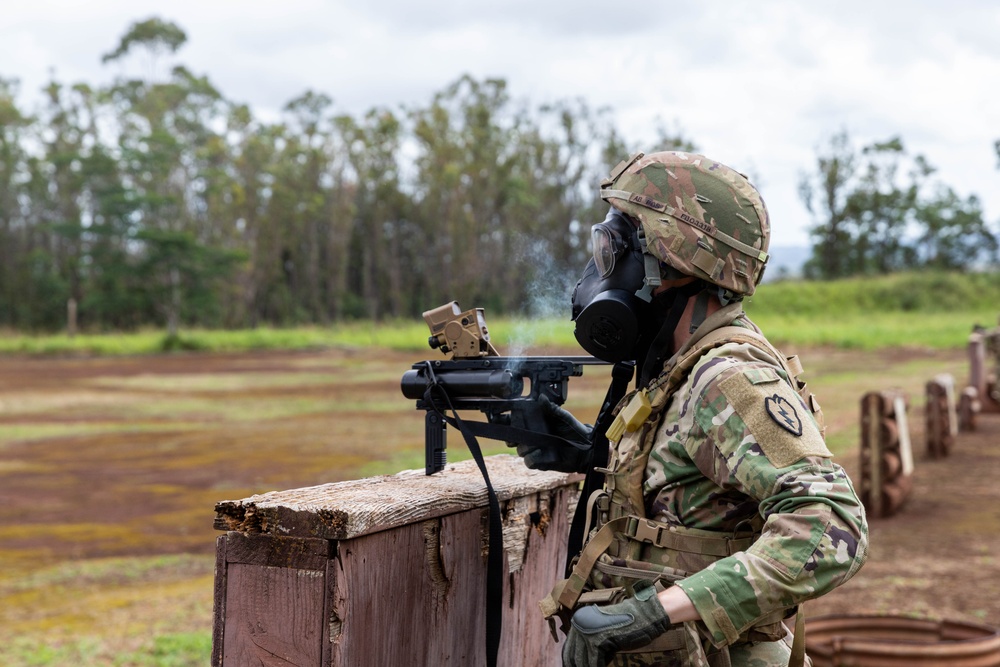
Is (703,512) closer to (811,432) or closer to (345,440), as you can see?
(811,432)

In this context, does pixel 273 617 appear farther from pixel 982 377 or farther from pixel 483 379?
pixel 982 377

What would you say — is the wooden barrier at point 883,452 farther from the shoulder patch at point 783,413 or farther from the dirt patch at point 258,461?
the shoulder patch at point 783,413

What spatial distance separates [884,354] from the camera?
2903cm

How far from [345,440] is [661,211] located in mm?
12616

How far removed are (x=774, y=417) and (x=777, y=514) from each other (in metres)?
0.17

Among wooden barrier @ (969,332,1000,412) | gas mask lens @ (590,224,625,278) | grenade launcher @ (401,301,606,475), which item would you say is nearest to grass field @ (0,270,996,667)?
grenade launcher @ (401,301,606,475)

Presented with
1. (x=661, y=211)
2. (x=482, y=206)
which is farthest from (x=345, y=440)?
(x=482, y=206)

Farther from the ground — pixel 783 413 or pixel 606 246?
pixel 606 246

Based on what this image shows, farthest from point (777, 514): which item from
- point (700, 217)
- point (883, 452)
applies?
point (883, 452)

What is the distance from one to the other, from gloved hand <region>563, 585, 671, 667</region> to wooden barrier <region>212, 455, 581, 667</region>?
430mm

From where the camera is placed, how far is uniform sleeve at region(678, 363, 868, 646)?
174 cm

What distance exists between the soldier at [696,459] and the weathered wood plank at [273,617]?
0.49 meters

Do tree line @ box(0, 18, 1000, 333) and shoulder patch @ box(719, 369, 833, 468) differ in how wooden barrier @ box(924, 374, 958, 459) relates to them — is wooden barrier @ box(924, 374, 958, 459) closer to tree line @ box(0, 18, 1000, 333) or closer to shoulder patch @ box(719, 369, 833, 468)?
shoulder patch @ box(719, 369, 833, 468)

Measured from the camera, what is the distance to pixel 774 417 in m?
1.80
